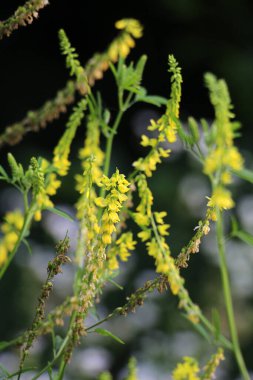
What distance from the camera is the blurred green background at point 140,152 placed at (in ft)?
13.5

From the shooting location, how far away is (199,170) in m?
4.25

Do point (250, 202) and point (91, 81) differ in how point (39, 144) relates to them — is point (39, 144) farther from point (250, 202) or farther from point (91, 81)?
point (91, 81)

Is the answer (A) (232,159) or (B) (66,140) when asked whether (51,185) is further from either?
(A) (232,159)

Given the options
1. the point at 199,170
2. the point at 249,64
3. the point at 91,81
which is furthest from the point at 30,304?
the point at 91,81

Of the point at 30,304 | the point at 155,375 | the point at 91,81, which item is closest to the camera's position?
the point at 91,81

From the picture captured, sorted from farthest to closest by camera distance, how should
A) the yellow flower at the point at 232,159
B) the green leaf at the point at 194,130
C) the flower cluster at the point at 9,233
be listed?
1. the flower cluster at the point at 9,233
2. the green leaf at the point at 194,130
3. the yellow flower at the point at 232,159

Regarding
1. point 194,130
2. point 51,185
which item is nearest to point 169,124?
point 194,130

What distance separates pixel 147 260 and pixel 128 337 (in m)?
0.42

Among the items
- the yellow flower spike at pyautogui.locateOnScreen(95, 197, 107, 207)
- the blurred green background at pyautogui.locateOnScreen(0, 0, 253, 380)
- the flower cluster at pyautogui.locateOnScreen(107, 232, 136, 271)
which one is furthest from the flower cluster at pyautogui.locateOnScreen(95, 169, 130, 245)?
the blurred green background at pyautogui.locateOnScreen(0, 0, 253, 380)

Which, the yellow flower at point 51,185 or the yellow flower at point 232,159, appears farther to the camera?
the yellow flower at point 51,185

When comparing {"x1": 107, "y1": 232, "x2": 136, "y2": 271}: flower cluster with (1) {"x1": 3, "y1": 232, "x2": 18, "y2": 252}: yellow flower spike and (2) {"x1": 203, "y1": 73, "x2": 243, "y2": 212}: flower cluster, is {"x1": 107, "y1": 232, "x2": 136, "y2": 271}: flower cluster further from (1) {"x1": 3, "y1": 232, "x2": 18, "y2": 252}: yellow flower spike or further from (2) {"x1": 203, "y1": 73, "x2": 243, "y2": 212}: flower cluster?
(2) {"x1": 203, "y1": 73, "x2": 243, "y2": 212}: flower cluster

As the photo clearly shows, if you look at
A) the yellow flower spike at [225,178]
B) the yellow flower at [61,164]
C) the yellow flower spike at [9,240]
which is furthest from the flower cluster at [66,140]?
the yellow flower spike at [225,178]

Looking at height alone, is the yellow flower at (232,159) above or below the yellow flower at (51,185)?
below

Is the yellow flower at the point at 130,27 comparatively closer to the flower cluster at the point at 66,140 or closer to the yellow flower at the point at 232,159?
the flower cluster at the point at 66,140
